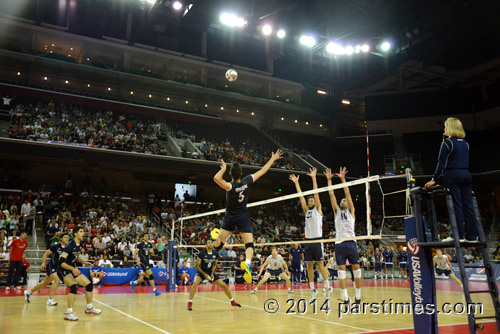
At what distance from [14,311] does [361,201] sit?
30412 millimetres

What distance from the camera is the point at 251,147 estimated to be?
3344cm

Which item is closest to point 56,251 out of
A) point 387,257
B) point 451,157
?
point 451,157

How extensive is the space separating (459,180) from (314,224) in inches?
211

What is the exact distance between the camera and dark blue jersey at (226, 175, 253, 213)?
6.89 metres

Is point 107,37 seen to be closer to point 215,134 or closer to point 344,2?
point 215,134

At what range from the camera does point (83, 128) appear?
26453 mm

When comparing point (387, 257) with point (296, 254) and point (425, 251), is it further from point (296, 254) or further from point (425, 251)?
point (425, 251)

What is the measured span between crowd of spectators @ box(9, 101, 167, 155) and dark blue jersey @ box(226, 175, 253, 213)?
19.8 m

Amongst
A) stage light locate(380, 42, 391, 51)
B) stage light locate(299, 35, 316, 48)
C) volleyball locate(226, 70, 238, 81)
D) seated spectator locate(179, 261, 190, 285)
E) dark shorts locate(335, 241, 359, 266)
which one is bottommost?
seated spectator locate(179, 261, 190, 285)

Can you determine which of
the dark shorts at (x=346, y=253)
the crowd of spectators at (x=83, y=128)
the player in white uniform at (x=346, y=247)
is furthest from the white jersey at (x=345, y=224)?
the crowd of spectators at (x=83, y=128)

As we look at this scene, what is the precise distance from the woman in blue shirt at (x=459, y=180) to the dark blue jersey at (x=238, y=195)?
310cm

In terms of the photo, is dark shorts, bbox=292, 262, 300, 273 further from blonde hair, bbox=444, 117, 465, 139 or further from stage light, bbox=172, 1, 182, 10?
stage light, bbox=172, 1, 182, 10

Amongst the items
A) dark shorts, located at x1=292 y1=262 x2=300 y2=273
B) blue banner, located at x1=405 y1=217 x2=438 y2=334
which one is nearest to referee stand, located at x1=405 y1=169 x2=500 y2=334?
blue banner, located at x1=405 y1=217 x2=438 y2=334

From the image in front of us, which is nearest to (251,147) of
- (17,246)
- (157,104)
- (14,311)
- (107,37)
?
(157,104)
